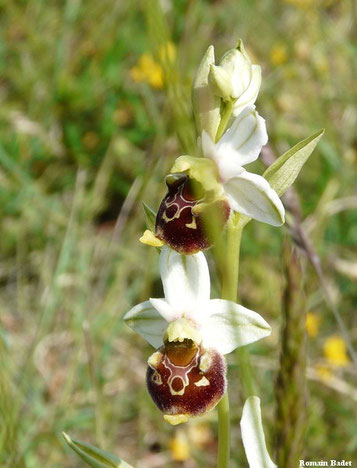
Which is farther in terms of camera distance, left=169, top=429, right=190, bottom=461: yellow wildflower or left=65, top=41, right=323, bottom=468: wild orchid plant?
left=169, top=429, right=190, bottom=461: yellow wildflower

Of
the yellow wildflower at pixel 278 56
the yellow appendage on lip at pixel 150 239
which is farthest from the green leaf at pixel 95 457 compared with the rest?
the yellow wildflower at pixel 278 56

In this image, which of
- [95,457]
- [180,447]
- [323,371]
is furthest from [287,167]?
[180,447]

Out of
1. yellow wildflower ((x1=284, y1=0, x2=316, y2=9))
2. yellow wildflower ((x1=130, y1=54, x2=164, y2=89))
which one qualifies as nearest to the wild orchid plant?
yellow wildflower ((x1=130, y1=54, x2=164, y2=89))

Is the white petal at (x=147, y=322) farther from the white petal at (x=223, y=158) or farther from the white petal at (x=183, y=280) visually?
the white petal at (x=223, y=158)

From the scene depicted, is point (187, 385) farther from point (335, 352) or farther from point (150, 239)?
point (335, 352)

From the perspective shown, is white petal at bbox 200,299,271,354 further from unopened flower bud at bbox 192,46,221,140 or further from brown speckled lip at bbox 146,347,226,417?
unopened flower bud at bbox 192,46,221,140
